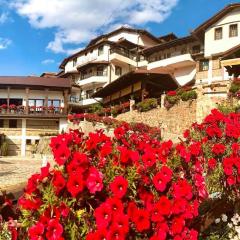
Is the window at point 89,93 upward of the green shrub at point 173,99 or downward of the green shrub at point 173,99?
upward

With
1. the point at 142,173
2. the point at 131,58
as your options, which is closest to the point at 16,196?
the point at 142,173

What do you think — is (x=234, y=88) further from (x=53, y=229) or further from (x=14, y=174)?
(x=53, y=229)

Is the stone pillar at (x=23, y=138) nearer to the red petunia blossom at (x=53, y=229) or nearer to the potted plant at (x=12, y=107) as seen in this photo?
the potted plant at (x=12, y=107)

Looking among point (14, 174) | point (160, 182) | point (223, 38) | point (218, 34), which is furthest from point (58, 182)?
point (218, 34)

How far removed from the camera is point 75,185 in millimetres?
3256

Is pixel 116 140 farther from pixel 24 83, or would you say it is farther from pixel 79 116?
pixel 24 83

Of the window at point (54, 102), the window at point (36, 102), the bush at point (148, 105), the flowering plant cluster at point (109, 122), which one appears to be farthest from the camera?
the window at point (54, 102)

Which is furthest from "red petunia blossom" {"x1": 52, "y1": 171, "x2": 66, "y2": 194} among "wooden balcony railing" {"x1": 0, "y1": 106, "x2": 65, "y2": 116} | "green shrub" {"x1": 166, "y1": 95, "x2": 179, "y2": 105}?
"wooden balcony railing" {"x1": 0, "y1": 106, "x2": 65, "y2": 116}

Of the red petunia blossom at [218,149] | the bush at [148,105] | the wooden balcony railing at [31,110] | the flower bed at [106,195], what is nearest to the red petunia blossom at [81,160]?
the flower bed at [106,195]

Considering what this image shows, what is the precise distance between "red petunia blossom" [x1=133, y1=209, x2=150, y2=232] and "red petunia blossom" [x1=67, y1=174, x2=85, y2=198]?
1.71ft

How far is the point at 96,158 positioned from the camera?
12.2ft

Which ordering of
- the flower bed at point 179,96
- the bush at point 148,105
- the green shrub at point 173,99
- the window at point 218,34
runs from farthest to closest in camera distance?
the window at point 218,34 < the bush at point 148,105 < the green shrub at point 173,99 < the flower bed at point 179,96

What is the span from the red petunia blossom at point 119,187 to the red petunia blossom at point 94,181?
10 centimetres

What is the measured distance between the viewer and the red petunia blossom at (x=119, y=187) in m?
3.28
